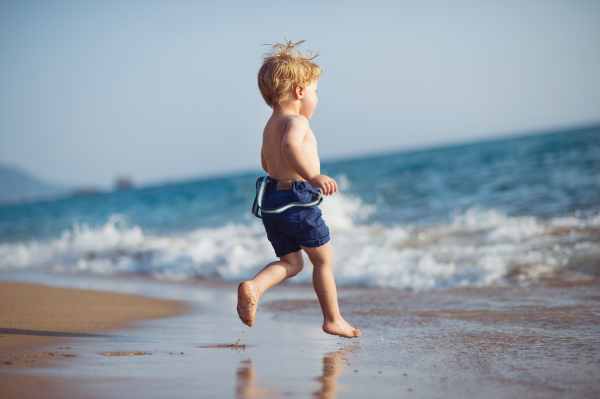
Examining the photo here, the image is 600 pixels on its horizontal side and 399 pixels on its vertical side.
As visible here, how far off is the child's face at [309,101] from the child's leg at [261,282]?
2.24ft

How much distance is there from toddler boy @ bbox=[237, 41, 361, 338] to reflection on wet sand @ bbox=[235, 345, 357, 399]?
0.29 meters

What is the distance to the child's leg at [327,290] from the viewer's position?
7.02 feet

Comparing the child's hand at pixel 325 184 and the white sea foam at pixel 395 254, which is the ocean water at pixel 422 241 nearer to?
the white sea foam at pixel 395 254

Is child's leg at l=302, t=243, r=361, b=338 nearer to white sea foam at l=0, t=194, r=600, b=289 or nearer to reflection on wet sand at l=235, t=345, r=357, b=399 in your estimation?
reflection on wet sand at l=235, t=345, r=357, b=399

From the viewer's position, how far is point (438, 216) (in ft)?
25.6

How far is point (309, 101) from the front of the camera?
2.30 metres

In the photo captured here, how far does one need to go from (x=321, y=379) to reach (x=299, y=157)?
919 mm

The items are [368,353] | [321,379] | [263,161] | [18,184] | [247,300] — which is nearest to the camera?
[321,379]

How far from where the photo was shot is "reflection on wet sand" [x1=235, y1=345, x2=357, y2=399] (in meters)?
1.39

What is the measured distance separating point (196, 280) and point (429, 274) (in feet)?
8.14

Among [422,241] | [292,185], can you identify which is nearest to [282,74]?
[292,185]

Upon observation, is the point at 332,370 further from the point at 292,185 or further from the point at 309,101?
the point at 309,101

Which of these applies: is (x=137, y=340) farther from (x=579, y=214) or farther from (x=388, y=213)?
(x=388, y=213)

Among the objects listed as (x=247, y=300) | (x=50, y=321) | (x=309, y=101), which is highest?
(x=309, y=101)
